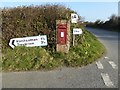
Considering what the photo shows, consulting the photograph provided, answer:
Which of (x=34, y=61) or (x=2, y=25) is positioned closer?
(x=34, y=61)

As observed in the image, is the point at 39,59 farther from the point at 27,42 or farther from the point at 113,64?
the point at 113,64

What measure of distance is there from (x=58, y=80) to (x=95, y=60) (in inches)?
120

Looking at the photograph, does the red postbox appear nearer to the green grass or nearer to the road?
the green grass

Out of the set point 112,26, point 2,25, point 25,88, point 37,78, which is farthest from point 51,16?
point 112,26

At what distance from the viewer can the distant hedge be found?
421 inches

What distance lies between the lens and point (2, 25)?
34.8ft

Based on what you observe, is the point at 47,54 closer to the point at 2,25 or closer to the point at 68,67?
the point at 68,67

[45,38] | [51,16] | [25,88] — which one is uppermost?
[51,16]

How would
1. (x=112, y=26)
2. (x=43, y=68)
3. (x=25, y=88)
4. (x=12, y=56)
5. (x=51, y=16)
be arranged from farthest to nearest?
(x=112, y=26) < (x=51, y=16) < (x=12, y=56) < (x=43, y=68) < (x=25, y=88)

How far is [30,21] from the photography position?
Result: 428 inches

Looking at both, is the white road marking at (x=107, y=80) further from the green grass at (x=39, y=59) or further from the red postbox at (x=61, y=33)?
the red postbox at (x=61, y=33)

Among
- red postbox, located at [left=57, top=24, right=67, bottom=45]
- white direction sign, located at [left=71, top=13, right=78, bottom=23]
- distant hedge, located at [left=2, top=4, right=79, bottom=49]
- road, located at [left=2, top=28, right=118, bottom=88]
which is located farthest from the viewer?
white direction sign, located at [left=71, top=13, right=78, bottom=23]

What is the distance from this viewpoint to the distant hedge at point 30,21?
35.1 ft

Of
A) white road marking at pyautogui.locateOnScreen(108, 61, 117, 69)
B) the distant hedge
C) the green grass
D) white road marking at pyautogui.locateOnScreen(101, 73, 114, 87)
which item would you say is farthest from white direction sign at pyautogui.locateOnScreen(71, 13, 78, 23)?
white road marking at pyautogui.locateOnScreen(101, 73, 114, 87)
